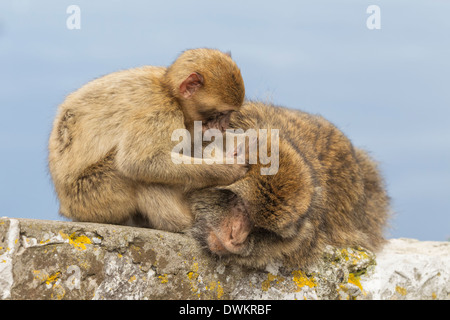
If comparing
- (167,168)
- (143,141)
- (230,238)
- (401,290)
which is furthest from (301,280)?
(143,141)

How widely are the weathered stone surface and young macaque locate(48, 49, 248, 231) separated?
372 mm

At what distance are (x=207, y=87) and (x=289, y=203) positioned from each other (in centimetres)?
135

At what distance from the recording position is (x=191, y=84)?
208 inches

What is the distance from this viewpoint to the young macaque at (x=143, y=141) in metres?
5.03

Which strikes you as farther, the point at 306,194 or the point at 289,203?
the point at 306,194

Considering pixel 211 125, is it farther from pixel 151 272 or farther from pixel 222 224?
pixel 151 272

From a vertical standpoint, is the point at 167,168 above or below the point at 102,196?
above

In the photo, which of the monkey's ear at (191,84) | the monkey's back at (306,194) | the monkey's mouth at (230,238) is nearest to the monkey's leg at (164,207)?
the monkey's mouth at (230,238)

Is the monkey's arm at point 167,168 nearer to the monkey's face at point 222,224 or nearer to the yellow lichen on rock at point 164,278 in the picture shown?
the monkey's face at point 222,224

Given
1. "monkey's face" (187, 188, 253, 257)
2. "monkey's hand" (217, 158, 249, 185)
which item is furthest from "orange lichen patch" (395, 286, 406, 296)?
Result: "monkey's hand" (217, 158, 249, 185)

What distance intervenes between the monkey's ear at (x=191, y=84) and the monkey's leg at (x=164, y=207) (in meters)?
0.91

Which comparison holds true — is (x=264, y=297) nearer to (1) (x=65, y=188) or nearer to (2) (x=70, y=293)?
(2) (x=70, y=293)

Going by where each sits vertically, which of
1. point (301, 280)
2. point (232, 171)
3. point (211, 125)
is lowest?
point (301, 280)

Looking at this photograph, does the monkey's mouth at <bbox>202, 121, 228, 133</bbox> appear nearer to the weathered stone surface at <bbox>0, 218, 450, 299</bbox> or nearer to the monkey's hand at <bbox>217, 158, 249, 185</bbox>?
the monkey's hand at <bbox>217, 158, 249, 185</bbox>
